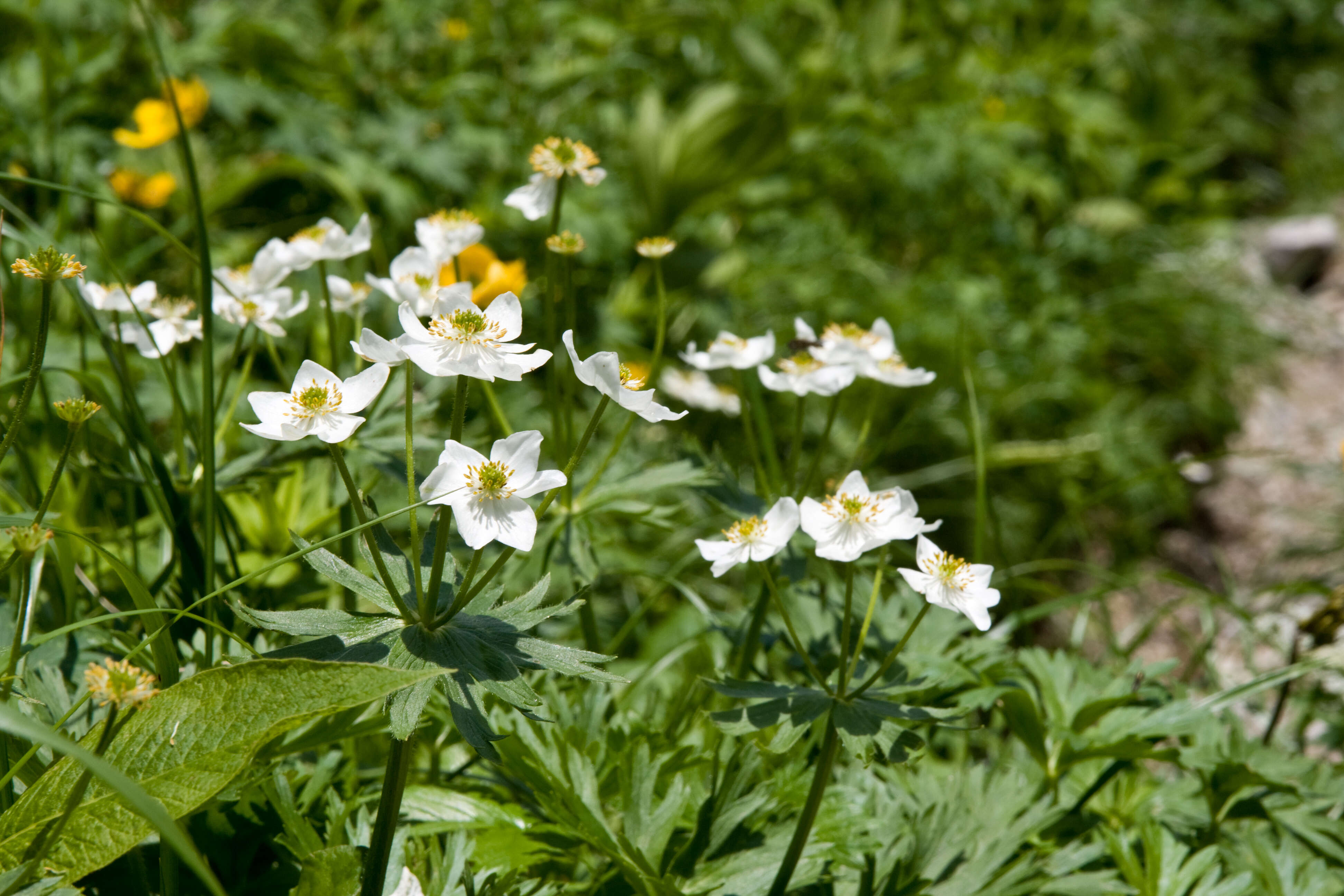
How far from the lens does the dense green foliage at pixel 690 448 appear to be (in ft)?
3.21

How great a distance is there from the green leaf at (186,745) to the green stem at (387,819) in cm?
12

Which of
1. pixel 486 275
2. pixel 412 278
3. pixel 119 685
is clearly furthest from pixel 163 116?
pixel 119 685

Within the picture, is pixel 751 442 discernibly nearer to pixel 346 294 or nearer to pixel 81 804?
pixel 346 294

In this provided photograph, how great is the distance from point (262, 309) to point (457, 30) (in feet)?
6.86

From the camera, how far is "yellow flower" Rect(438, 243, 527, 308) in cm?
165

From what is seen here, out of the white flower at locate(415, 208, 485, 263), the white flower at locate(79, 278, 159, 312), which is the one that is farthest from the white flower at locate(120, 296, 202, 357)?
the white flower at locate(415, 208, 485, 263)

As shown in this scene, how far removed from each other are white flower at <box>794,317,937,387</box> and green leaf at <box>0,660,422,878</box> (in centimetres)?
67

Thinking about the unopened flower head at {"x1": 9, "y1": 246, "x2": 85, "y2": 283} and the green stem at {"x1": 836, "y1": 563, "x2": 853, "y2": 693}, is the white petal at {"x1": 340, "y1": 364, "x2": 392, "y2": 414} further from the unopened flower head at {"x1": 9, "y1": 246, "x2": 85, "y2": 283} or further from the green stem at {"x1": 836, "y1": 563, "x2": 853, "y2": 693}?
the green stem at {"x1": 836, "y1": 563, "x2": 853, "y2": 693}

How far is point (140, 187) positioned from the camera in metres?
2.38

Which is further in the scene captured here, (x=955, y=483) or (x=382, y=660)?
(x=955, y=483)

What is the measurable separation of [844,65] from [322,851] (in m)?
3.25

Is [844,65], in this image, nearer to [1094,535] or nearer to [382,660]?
[1094,535]

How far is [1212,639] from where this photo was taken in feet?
5.73

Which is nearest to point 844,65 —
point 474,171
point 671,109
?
point 671,109
